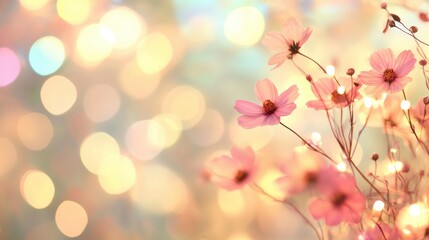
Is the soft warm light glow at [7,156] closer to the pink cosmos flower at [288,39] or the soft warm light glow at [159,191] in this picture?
the soft warm light glow at [159,191]

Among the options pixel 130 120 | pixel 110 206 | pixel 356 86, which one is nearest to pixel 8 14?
pixel 130 120

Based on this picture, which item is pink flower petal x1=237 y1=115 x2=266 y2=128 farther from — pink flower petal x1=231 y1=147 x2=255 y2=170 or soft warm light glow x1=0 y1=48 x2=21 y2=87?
soft warm light glow x1=0 y1=48 x2=21 y2=87

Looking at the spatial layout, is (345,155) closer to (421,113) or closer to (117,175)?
(421,113)

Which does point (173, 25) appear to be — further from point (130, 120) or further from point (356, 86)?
point (356, 86)

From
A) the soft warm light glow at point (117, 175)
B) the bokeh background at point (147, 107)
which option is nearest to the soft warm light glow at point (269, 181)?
the bokeh background at point (147, 107)

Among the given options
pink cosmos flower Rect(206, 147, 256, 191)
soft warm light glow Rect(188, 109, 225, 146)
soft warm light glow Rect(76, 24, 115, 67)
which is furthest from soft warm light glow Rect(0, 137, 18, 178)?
pink cosmos flower Rect(206, 147, 256, 191)
